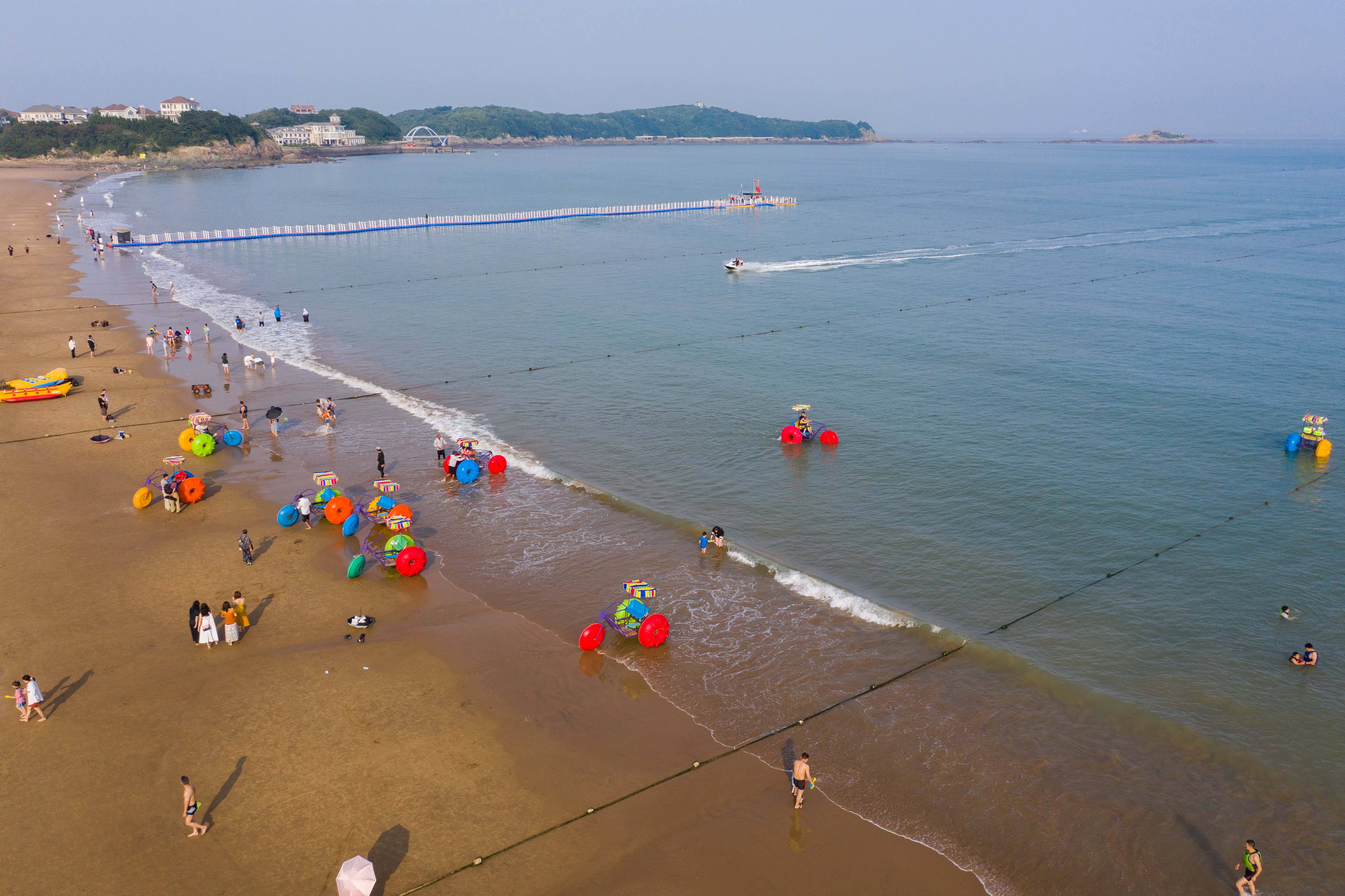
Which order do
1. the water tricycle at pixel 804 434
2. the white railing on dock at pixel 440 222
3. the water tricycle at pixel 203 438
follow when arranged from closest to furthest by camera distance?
the water tricycle at pixel 203 438
the water tricycle at pixel 804 434
the white railing on dock at pixel 440 222

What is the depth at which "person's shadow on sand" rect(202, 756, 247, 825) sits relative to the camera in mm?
18719

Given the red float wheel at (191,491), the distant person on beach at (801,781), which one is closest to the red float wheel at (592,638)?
the distant person on beach at (801,781)

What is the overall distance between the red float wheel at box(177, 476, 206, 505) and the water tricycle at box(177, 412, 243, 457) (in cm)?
509

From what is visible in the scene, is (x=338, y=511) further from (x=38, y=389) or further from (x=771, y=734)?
(x=38, y=389)

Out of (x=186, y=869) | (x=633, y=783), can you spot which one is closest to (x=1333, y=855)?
(x=633, y=783)

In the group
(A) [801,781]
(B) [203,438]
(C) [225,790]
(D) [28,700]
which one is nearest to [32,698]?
(D) [28,700]

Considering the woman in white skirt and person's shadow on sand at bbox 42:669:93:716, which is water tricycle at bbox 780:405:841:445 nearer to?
the woman in white skirt

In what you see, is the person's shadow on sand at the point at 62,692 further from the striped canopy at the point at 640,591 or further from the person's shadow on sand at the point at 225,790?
the striped canopy at the point at 640,591

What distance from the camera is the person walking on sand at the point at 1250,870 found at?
1770cm

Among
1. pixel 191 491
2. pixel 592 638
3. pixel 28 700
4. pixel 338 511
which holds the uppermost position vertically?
pixel 191 491

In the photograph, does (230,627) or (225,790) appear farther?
(230,627)

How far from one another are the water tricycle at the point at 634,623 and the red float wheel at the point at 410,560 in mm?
7103

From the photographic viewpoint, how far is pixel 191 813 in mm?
18156

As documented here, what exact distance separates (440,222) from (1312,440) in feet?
380
